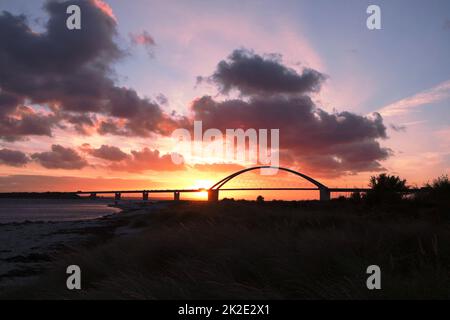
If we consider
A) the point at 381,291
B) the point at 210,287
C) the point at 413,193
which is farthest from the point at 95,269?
the point at 413,193

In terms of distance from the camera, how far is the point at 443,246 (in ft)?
27.6

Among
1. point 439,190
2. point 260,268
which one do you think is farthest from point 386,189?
point 260,268

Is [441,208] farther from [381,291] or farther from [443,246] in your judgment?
[381,291]

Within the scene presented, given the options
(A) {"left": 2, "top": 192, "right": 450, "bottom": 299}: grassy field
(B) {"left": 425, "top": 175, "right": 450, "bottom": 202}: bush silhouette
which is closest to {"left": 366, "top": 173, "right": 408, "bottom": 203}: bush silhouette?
(B) {"left": 425, "top": 175, "right": 450, "bottom": 202}: bush silhouette

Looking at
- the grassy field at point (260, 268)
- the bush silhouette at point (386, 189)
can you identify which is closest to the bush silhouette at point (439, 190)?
the bush silhouette at point (386, 189)

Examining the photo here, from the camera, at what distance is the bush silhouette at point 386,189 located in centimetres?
2867

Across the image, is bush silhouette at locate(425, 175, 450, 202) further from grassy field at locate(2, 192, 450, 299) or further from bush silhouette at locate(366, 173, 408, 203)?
grassy field at locate(2, 192, 450, 299)

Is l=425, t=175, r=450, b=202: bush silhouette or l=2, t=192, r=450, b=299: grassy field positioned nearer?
l=2, t=192, r=450, b=299: grassy field

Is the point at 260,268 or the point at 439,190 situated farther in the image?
the point at 439,190

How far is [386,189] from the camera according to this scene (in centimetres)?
3123

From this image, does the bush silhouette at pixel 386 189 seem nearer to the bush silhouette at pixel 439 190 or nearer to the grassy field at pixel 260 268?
the bush silhouette at pixel 439 190

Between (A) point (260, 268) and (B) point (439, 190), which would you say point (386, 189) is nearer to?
(B) point (439, 190)

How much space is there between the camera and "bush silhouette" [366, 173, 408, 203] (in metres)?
28.7
